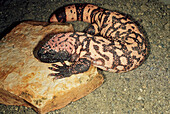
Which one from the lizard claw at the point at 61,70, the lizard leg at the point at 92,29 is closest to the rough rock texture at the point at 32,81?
the lizard claw at the point at 61,70

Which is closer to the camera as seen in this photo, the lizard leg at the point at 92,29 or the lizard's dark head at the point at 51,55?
the lizard's dark head at the point at 51,55

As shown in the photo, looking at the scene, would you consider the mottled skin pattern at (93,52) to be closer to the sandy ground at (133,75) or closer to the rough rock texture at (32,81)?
the rough rock texture at (32,81)

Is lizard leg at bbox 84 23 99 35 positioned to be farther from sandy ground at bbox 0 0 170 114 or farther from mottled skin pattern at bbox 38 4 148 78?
mottled skin pattern at bbox 38 4 148 78

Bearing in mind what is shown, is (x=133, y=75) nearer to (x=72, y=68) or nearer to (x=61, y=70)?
(x=72, y=68)

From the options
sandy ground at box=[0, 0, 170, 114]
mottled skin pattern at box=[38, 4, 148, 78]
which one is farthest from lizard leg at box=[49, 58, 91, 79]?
sandy ground at box=[0, 0, 170, 114]

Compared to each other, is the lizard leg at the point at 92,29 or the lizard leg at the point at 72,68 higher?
the lizard leg at the point at 92,29

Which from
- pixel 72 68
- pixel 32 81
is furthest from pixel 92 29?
pixel 32 81
